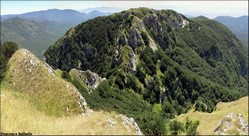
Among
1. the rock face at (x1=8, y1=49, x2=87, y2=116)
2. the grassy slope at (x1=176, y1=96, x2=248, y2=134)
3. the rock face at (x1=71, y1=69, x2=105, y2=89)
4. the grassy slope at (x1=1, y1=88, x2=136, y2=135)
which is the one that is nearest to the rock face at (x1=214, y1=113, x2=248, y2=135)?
the grassy slope at (x1=1, y1=88, x2=136, y2=135)

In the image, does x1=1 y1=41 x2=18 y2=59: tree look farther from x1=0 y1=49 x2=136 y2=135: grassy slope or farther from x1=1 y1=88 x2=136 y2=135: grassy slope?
x1=1 y1=88 x2=136 y2=135: grassy slope

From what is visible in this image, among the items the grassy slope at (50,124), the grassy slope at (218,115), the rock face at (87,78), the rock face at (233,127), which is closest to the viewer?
the grassy slope at (50,124)

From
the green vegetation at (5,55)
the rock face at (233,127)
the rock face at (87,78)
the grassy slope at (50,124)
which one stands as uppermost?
the grassy slope at (50,124)

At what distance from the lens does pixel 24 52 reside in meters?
59.8

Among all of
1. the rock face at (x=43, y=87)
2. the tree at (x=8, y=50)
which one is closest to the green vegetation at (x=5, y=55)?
the tree at (x=8, y=50)

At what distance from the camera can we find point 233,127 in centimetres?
3503

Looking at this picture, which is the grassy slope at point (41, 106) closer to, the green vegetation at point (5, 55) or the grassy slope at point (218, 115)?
the green vegetation at point (5, 55)

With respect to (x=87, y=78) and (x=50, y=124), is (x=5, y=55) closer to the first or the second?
(x=50, y=124)

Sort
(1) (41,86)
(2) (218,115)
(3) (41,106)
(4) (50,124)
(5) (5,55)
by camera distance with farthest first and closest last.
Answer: (2) (218,115)
(5) (5,55)
(1) (41,86)
(3) (41,106)
(4) (50,124)

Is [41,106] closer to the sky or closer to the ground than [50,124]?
closer to the ground

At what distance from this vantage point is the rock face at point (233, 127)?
110 ft

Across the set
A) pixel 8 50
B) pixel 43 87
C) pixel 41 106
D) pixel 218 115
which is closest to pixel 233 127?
pixel 41 106

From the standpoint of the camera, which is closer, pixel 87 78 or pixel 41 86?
pixel 41 86

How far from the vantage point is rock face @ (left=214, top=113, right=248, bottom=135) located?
33531 mm
